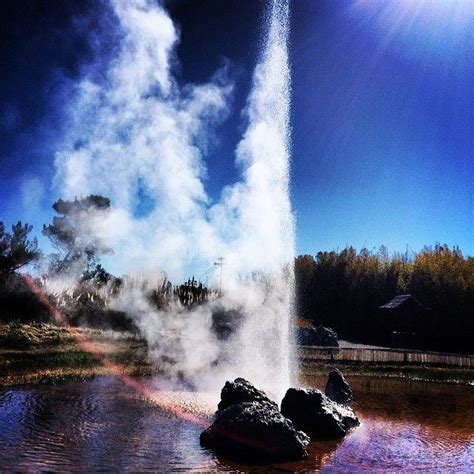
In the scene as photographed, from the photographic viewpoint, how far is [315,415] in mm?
14539

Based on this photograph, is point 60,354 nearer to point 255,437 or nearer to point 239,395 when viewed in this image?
point 239,395

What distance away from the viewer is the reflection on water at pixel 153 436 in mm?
10625

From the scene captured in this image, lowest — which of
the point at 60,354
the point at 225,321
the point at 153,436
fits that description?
the point at 153,436

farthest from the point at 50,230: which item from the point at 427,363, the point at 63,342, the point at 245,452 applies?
the point at 245,452

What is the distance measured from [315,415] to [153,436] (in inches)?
192

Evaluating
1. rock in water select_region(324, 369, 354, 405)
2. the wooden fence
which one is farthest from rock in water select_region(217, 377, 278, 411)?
the wooden fence

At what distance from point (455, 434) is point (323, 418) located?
4377 mm

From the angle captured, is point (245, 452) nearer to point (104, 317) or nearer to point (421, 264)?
point (104, 317)

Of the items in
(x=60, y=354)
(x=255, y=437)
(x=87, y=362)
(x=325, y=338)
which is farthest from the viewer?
(x=325, y=338)

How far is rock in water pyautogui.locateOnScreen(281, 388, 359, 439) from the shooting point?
47.0 feet

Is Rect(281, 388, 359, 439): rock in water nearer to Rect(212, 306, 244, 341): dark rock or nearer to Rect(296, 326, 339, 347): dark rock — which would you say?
Rect(212, 306, 244, 341): dark rock

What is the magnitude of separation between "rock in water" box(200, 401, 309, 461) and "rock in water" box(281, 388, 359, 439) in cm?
230

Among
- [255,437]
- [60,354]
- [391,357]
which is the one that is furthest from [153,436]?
[391,357]

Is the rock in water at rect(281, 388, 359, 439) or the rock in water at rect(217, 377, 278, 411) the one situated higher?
the rock in water at rect(217, 377, 278, 411)
